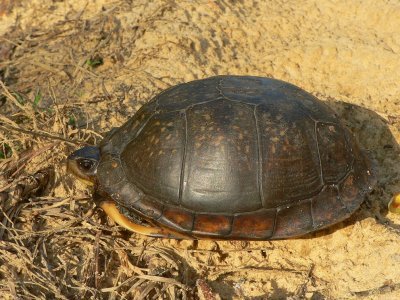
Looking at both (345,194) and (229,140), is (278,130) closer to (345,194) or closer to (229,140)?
(229,140)

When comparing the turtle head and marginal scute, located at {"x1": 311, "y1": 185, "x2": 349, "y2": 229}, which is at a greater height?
marginal scute, located at {"x1": 311, "y1": 185, "x2": 349, "y2": 229}

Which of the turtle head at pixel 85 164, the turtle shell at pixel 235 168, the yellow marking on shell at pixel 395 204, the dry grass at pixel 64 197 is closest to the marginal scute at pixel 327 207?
the turtle shell at pixel 235 168

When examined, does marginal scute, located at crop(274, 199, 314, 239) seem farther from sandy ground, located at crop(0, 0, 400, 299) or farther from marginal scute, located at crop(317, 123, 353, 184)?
sandy ground, located at crop(0, 0, 400, 299)

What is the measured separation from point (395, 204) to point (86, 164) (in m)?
2.37

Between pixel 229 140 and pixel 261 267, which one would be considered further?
pixel 261 267

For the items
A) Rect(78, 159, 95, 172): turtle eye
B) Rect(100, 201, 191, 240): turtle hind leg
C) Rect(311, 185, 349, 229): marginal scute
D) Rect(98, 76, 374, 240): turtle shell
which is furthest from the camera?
Rect(78, 159, 95, 172): turtle eye

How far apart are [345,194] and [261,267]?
31.3 inches

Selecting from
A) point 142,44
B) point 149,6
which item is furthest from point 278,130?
point 149,6

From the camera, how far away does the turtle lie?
267cm

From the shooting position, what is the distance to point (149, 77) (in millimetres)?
4246

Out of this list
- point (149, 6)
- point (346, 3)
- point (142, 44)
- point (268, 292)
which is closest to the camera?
point (268, 292)

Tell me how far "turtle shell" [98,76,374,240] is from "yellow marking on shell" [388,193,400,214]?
431 millimetres

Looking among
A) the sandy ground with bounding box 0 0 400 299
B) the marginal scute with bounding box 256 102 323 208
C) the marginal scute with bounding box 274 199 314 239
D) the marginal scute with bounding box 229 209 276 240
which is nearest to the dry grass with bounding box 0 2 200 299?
the sandy ground with bounding box 0 0 400 299

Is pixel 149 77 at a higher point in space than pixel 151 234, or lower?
higher
